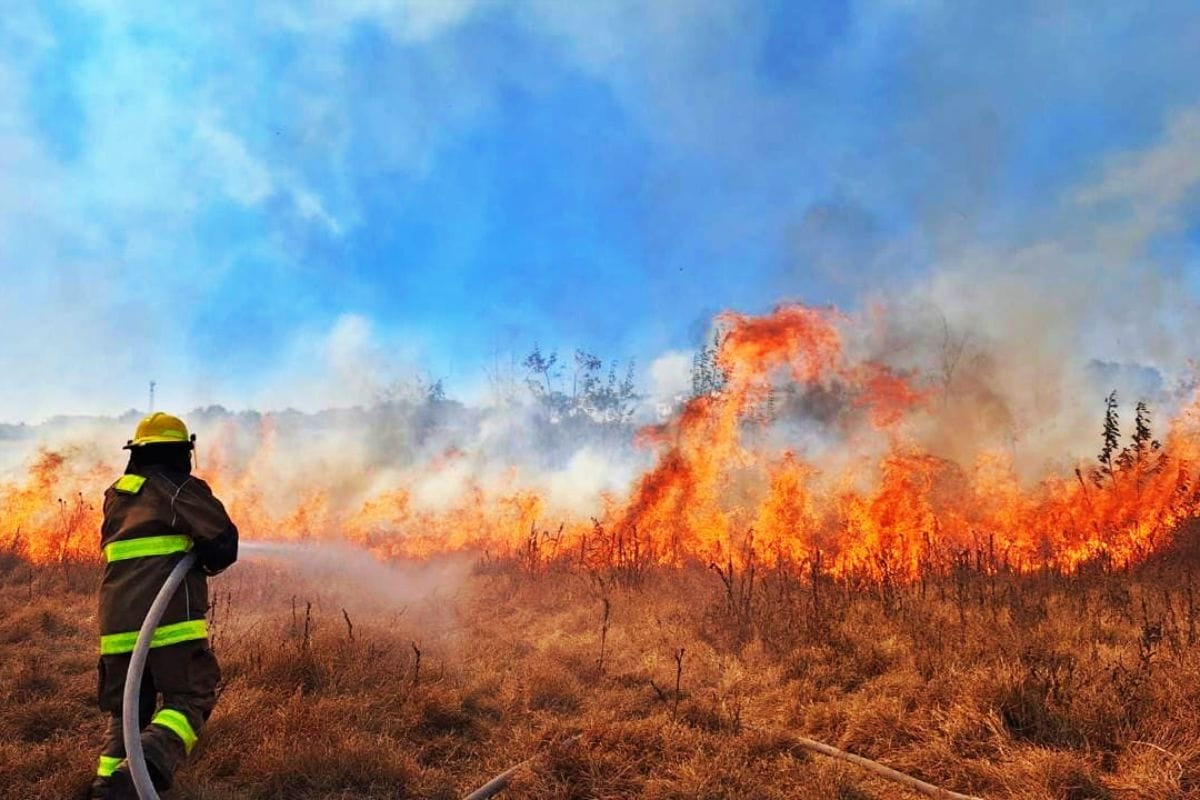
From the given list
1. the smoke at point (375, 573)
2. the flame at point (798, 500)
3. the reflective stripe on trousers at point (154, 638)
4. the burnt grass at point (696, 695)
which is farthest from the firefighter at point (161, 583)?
the flame at point (798, 500)

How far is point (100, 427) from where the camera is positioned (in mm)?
17641

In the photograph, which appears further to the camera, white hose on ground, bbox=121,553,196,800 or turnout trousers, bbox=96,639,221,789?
turnout trousers, bbox=96,639,221,789

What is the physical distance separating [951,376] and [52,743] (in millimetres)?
16937

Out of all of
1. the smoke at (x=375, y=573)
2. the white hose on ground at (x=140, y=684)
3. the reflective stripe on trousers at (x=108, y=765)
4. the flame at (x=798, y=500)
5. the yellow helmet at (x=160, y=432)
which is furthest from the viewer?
the smoke at (x=375, y=573)

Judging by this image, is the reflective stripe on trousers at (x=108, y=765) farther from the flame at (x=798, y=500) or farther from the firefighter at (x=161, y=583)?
the flame at (x=798, y=500)

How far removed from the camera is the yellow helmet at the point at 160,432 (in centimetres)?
391

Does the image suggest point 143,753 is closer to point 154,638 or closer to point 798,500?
point 154,638

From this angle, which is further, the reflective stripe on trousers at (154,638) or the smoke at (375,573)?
the smoke at (375,573)

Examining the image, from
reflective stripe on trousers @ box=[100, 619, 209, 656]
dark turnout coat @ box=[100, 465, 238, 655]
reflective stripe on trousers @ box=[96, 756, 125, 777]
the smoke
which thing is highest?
dark turnout coat @ box=[100, 465, 238, 655]

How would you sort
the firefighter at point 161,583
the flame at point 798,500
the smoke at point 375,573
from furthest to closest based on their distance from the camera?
the smoke at point 375,573 → the flame at point 798,500 → the firefighter at point 161,583

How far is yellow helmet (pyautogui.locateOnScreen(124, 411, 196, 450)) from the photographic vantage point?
3910mm

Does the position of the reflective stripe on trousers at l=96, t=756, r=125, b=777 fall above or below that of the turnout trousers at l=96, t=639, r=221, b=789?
below

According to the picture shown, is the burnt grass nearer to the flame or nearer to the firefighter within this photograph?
the firefighter

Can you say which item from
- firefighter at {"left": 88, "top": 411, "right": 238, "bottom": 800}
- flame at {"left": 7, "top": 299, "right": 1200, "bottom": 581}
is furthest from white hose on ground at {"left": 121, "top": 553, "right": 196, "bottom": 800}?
flame at {"left": 7, "top": 299, "right": 1200, "bottom": 581}
